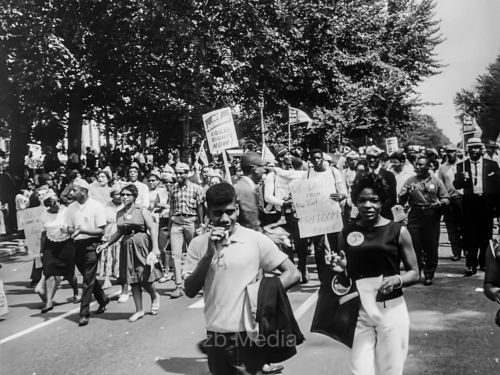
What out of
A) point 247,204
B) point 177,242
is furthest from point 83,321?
point 247,204

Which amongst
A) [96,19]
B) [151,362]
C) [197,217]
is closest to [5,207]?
[96,19]

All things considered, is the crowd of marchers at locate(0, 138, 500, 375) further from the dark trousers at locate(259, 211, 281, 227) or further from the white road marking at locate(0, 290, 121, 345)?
the white road marking at locate(0, 290, 121, 345)

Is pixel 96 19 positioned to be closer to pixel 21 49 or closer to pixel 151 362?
pixel 21 49

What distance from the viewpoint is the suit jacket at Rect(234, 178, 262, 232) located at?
663 cm

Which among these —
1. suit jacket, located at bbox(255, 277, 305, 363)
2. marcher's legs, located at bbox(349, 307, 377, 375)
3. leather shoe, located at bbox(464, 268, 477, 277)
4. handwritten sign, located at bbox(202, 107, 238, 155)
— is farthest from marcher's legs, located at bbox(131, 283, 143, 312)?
leather shoe, located at bbox(464, 268, 477, 277)

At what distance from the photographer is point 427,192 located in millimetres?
8945

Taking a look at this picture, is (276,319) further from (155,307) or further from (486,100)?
(486,100)

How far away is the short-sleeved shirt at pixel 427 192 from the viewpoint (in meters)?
8.94

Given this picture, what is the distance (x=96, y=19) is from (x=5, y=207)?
Answer: 22.4 feet

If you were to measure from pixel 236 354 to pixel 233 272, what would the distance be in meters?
0.44

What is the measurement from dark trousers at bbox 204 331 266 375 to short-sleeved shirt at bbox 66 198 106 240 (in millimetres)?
5161

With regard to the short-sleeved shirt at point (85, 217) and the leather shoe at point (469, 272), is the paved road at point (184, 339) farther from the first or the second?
the short-sleeved shirt at point (85, 217)

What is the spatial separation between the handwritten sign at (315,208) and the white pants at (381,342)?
15.7ft

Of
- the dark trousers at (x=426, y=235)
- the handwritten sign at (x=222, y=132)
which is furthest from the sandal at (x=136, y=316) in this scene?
the dark trousers at (x=426, y=235)
